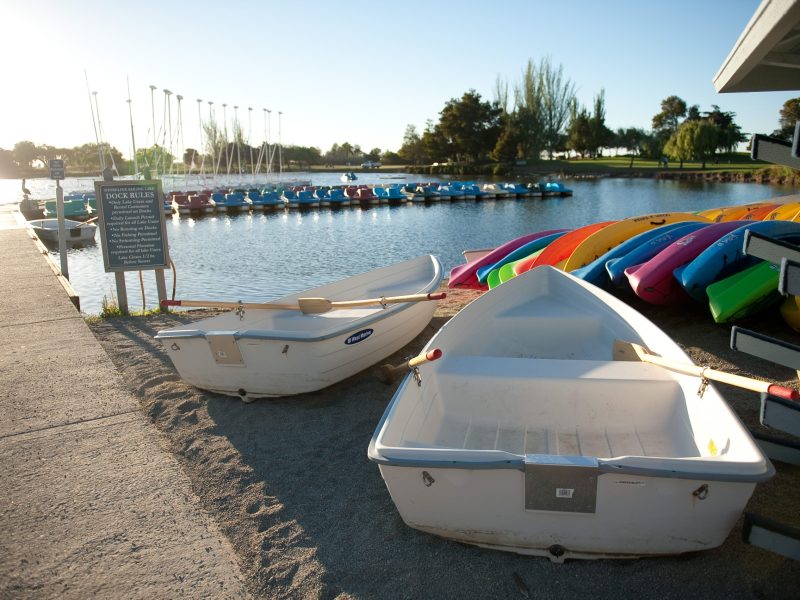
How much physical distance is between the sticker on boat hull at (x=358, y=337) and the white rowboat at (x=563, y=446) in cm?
99

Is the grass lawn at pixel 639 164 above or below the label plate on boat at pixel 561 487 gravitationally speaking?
above

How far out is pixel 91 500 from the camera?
12.4 feet

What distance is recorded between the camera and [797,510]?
11.6 ft

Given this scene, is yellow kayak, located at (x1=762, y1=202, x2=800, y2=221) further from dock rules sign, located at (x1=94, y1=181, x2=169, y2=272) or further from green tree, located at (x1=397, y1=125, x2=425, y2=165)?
green tree, located at (x1=397, y1=125, x2=425, y2=165)

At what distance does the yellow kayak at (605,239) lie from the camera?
930cm

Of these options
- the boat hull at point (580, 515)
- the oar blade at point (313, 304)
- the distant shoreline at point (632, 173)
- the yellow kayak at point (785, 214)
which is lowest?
the boat hull at point (580, 515)

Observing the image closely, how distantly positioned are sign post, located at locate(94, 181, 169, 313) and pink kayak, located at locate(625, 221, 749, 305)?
20.6ft

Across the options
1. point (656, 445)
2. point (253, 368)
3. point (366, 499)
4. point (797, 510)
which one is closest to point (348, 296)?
point (253, 368)

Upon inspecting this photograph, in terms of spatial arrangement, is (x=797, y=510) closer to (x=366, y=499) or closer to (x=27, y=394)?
(x=366, y=499)

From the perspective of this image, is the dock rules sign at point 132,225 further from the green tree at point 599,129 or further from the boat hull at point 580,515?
the green tree at point 599,129

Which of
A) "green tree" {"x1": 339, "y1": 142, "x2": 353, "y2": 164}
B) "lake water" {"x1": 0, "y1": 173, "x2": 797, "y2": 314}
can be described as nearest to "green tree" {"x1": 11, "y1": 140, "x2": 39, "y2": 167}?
"green tree" {"x1": 339, "y1": 142, "x2": 353, "y2": 164}

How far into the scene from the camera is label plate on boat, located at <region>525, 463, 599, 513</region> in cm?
282

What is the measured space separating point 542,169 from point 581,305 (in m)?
81.6

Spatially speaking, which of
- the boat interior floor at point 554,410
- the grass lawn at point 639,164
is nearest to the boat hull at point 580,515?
the boat interior floor at point 554,410
